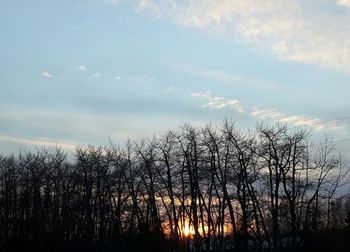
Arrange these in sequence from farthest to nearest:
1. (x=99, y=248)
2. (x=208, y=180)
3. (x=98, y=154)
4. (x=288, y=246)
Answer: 1. (x=98, y=154)
2. (x=99, y=248)
3. (x=208, y=180)
4. (x=288, y=246)

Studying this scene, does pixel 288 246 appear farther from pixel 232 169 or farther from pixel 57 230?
pixel 57 230

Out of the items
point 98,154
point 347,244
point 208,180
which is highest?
point 98,154

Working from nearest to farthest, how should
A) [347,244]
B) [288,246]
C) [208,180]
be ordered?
[347,244]
[288,246]
[208,180]

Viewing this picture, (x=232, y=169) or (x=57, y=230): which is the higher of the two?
(x=232, y=169)

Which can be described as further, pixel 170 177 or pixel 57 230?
pixel 57 230

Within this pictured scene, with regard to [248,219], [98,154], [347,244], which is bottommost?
[347,244]

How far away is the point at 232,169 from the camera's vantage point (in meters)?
59.0

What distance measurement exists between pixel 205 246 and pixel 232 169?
9.62 m

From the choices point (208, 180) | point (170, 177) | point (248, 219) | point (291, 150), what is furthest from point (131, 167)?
point (291, 150)

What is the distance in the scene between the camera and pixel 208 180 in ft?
199

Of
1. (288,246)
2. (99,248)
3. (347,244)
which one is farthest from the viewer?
(99,248)

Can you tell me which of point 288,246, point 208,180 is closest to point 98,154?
point 208,180

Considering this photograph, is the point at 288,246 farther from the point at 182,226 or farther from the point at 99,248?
the point at 99,248

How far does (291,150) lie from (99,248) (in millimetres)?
26813
